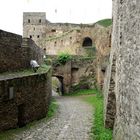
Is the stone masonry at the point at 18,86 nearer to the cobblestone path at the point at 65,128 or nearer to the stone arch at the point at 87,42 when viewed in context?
the cobblestone path at the point at 65,128

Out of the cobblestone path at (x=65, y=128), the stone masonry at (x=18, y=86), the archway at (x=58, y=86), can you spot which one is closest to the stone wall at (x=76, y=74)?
the archway at (x=58, y=86)

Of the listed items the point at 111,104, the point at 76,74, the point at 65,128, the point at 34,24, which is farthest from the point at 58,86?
the point at 111,104

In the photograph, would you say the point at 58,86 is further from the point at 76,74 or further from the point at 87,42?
the point at 87,42

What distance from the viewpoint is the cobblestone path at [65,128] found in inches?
524

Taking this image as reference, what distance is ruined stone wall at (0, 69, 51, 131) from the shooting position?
1333 centimetres

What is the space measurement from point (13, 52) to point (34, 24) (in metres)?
35.1

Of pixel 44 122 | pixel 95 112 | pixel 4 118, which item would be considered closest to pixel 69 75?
pixel 95 112

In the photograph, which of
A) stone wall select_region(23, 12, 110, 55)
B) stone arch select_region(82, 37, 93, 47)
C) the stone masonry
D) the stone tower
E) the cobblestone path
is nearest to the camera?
the cobblestone path

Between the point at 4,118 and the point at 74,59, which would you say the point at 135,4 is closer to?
the point at 4,118

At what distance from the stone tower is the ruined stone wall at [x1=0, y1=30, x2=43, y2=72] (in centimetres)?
3150

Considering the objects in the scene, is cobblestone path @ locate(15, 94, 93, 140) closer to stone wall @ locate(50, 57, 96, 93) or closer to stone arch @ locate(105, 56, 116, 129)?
stone arch @ locate(105, 56, 116, 129)

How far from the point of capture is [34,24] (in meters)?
53.1

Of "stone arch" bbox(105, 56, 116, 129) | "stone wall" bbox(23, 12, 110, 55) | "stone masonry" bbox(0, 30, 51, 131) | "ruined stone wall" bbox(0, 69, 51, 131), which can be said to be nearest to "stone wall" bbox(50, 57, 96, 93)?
"stone wall" bbox(23, 12, 110, 55)

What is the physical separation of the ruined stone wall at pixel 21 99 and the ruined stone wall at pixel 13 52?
1909mm
